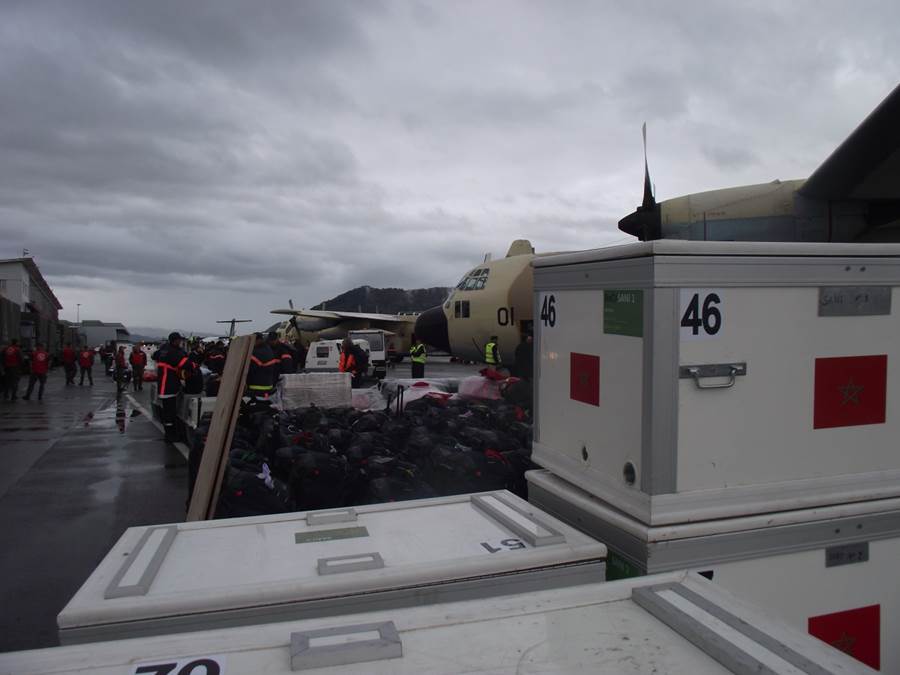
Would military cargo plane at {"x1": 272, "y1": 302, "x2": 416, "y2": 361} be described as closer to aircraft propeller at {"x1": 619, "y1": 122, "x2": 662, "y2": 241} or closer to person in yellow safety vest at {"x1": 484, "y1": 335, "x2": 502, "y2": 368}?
person in yellow safety vest at {"x1": 484, "y1": 335, "x2": 502, "y2": 368}

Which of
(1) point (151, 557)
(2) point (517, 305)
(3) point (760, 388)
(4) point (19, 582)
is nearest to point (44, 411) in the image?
(2) point (517, 305)

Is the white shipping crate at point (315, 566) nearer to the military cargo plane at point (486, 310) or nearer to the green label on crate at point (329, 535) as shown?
the green label on crate at point (329, 535)

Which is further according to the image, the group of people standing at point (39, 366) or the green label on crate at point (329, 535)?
the group of people standing at point (39, 366)

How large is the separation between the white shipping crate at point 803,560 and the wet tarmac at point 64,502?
4.28 metres

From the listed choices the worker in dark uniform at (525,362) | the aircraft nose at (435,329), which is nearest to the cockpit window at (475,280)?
the aircraft nose at (435,329)

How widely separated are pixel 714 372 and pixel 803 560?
0.85 m

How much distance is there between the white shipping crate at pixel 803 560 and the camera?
7.75 ft

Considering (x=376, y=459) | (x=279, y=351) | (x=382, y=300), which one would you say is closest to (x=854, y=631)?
(x=376, y=459)

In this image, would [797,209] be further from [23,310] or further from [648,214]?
[23,310]

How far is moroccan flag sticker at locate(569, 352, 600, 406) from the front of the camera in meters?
2.64

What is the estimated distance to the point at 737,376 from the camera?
7.72 feet

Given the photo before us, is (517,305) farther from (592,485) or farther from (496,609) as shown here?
(496,609)

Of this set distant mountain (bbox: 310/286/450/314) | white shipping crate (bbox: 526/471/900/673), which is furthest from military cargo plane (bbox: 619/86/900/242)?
distant mountain (bbox: 310/286/450/314)

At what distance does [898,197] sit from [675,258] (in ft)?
24.7
